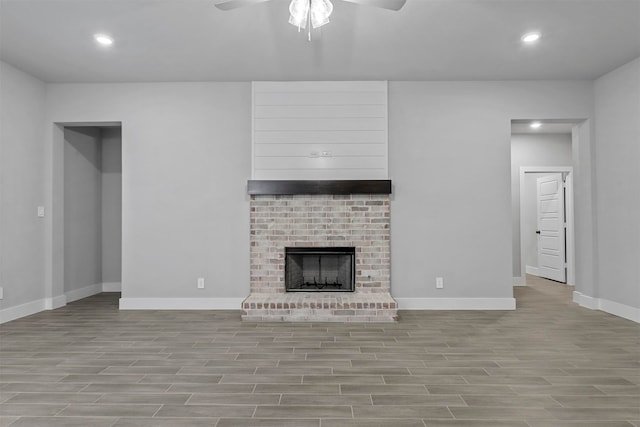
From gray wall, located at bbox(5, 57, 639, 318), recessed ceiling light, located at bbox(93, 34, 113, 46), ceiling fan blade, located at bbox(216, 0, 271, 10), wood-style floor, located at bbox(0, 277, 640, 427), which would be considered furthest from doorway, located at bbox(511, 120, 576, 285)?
recessed ceiling light, located at bbox(93, 34, 113, 46)

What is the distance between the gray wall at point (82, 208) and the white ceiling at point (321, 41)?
3.25 ft

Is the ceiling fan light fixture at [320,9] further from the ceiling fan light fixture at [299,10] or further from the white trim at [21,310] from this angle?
the white trim at [21,310]

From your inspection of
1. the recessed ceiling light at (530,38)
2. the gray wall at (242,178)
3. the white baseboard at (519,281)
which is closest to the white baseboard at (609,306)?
the gray wall at (242,178)

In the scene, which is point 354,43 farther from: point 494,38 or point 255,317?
point 255,317

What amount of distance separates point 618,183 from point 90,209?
6.70m

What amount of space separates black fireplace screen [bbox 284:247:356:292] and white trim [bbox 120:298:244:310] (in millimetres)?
703

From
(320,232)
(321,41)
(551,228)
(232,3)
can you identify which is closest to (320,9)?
(232,3)

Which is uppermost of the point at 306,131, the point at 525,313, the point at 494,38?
the point at 494,38

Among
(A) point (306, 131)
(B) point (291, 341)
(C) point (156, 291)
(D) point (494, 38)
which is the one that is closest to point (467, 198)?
(D) point (494, 38)

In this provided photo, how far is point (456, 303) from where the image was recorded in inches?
182

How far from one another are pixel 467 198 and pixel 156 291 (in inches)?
153

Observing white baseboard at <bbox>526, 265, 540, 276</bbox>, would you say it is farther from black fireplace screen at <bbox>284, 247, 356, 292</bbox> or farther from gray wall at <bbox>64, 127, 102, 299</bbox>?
gray wall at <bbox>64, 127, 102, 299</bbox>

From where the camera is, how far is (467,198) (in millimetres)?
4680

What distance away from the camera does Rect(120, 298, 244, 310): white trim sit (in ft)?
15.3
